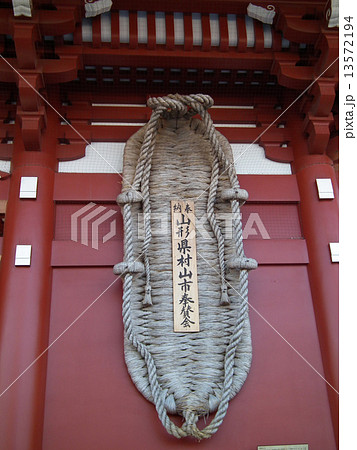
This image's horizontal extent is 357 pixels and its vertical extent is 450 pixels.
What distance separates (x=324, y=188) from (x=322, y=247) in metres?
0.34

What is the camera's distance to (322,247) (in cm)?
223

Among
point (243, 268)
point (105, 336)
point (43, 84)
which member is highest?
point (43, 84)

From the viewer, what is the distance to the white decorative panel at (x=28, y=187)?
218 centimetres

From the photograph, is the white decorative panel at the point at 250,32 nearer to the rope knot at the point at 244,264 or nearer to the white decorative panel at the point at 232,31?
the white decorative panel at the point at 232,31

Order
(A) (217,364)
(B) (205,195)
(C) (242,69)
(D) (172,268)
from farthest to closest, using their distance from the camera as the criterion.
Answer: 1. (C) (242,69)
2. (B) (205,195)
3. (D) (172,268)
4. (A) (217,364)

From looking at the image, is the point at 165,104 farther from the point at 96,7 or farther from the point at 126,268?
the point at 126,268

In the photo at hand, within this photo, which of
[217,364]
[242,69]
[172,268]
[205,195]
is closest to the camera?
[217,364]

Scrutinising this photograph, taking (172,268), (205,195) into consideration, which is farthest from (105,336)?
(205,195)

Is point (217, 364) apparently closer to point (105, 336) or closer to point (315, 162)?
point (105, 336)

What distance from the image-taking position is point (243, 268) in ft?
6.68

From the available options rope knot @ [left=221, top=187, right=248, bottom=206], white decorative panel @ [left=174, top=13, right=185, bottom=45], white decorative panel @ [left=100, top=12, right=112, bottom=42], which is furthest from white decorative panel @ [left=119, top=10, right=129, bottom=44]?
rope knot @ [left=221, top=187, right=248, bottom=206]

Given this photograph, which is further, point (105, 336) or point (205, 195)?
point (205, 195)

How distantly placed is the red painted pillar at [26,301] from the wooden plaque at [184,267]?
0.61 m

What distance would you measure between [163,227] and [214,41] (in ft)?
3.45
